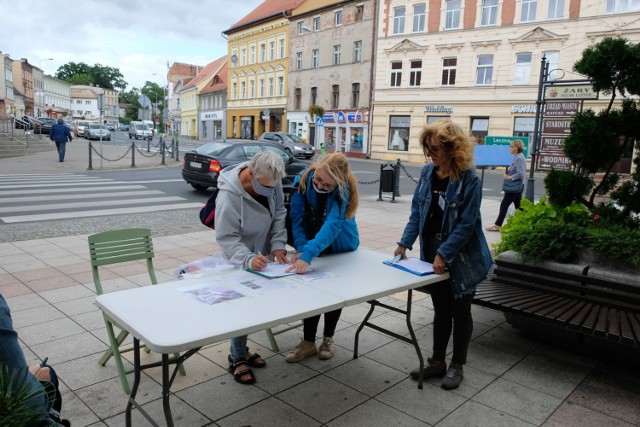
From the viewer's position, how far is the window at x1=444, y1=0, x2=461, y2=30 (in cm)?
2928

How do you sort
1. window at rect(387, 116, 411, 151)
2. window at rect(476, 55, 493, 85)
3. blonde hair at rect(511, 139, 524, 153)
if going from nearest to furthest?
blonde hair at rect(511, 139, 524, 153), window at rect(476, 55, 493, 85), window at rect(387, 116, 411, 151)

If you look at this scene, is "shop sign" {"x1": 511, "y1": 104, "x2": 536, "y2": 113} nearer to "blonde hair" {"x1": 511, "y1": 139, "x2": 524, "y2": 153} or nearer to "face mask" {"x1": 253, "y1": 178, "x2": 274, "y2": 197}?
"blonde hair" {"x1": 511, "y1": 139, "x2": 524, "y2": 153}

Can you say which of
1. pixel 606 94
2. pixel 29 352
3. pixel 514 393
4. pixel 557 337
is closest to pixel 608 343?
pixel 557 337

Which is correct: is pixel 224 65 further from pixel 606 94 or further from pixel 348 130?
pixel 606 94

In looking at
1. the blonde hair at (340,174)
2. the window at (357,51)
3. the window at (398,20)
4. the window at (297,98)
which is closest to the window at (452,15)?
the window at (398,20)

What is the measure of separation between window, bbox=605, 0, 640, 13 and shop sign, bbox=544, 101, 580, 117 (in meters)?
19.5

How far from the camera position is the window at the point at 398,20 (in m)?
32.0

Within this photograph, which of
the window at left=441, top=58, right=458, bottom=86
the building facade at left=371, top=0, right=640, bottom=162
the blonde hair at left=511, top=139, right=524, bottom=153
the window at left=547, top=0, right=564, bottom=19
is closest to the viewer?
the blonde hair at left=511, top=139, right=524, bottom=153

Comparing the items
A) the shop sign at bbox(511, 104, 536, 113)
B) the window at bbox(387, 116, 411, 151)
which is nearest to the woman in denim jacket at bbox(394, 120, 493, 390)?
the shop sign at bbox(511, 104, 536, 113)

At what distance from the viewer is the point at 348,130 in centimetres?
3650

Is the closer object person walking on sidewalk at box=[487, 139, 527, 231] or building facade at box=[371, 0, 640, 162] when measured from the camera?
person walking on sidewalk at box=[487, 139, 527, 231]

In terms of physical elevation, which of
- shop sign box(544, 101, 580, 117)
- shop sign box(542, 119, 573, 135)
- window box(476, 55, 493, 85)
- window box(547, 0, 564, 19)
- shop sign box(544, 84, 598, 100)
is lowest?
shop sign box(542, 119, 573, 135)

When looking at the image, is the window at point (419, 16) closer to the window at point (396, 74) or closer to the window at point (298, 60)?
the window at point (396, 74)

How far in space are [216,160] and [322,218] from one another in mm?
9711
